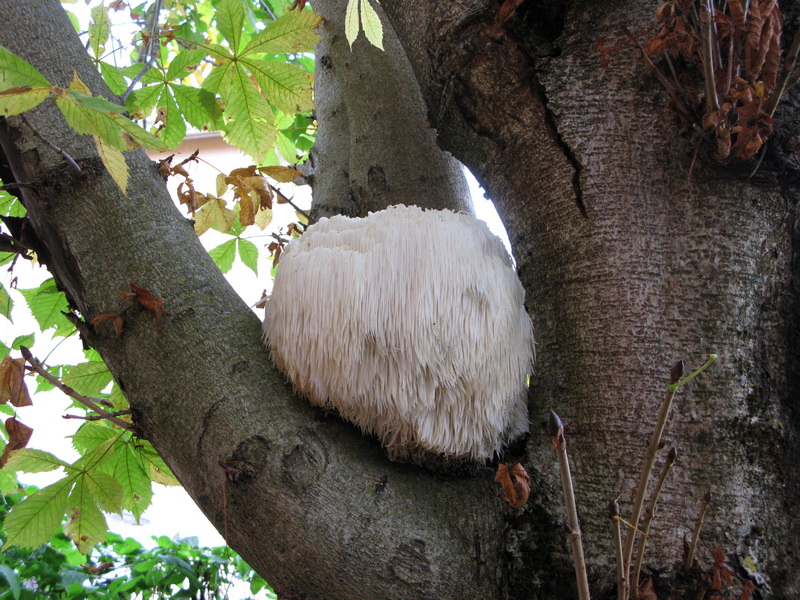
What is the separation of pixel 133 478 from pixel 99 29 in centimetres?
103

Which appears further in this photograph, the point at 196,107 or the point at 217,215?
the point at 217,215

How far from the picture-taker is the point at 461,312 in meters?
0.87

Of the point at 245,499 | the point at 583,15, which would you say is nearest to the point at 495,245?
the point at 583,15

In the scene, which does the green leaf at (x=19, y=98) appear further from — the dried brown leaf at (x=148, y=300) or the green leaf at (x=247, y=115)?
the green leaf at (x=247, y=115)

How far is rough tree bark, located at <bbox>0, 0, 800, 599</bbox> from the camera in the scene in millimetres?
800

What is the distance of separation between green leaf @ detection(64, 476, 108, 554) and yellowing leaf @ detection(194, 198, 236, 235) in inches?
25.8

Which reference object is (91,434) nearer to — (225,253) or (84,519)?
(84,519)

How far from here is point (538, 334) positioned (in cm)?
96

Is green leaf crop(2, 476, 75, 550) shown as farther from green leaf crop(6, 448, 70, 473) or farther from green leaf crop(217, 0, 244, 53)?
green leaf crop(217, 0, 244, 53)

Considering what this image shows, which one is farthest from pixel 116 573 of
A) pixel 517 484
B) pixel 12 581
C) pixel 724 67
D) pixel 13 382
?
pixel 724 67

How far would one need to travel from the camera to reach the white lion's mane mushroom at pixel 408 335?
2.84ft

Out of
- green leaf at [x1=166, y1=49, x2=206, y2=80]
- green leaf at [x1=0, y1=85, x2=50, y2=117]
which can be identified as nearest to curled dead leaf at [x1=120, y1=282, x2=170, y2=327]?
green leaf at [x1=0, y1=85, x2=50, y2=117]

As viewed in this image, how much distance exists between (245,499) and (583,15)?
884 mm

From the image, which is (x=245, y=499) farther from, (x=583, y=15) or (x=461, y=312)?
(x=583, y=15)
